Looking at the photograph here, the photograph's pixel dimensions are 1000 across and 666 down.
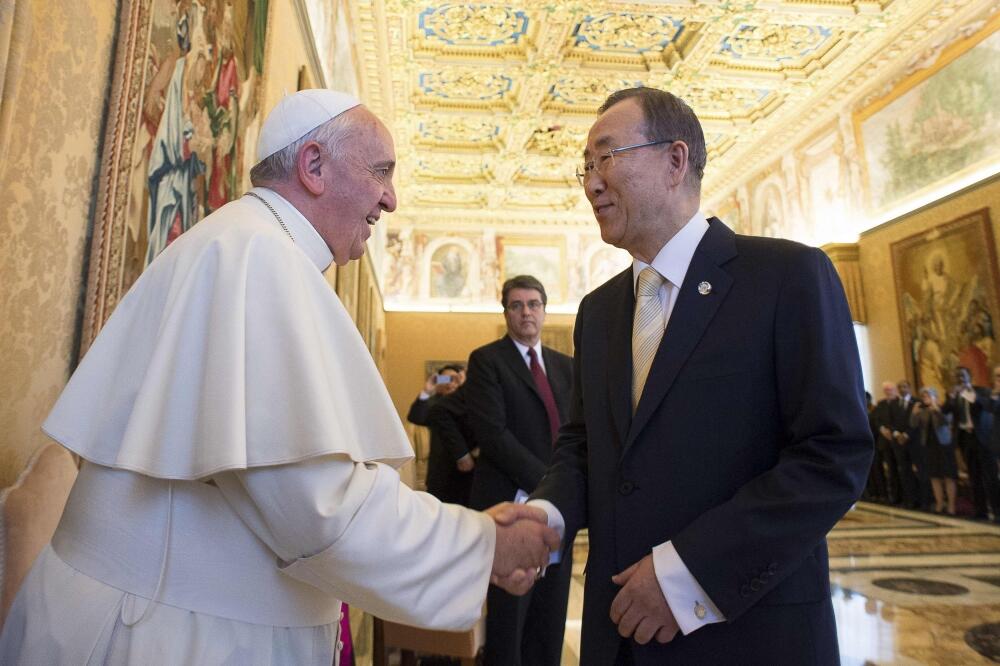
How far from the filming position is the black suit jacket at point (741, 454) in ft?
4.55

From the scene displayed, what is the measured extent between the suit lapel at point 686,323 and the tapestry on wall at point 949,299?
10213mm

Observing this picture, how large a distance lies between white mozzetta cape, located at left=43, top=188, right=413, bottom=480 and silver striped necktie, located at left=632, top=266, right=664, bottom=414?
671 mm

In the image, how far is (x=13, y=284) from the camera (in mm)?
1643

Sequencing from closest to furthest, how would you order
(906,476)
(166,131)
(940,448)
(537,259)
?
(166,131), (940,448), (906,476), (537,259)

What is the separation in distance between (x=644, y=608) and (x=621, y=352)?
2.20 ft

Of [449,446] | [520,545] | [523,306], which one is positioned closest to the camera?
[520,545]

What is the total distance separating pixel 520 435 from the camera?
3578 millimetres

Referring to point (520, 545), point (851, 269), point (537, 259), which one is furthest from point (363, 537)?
point (537, 259)

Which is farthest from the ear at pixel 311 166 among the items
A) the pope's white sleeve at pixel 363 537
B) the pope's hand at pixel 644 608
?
the pope's hand at pixel 644 608

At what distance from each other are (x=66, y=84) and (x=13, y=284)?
2.04ft

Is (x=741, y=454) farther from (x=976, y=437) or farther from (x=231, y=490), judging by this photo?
(x=976, y=437)

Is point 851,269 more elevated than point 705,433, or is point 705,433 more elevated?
point 851,269

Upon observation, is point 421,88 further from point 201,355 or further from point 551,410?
point 201,355

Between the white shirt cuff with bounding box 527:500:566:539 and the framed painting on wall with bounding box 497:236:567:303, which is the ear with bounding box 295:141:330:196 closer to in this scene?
the white shirt cuff with bounding box 527:500:566:539
